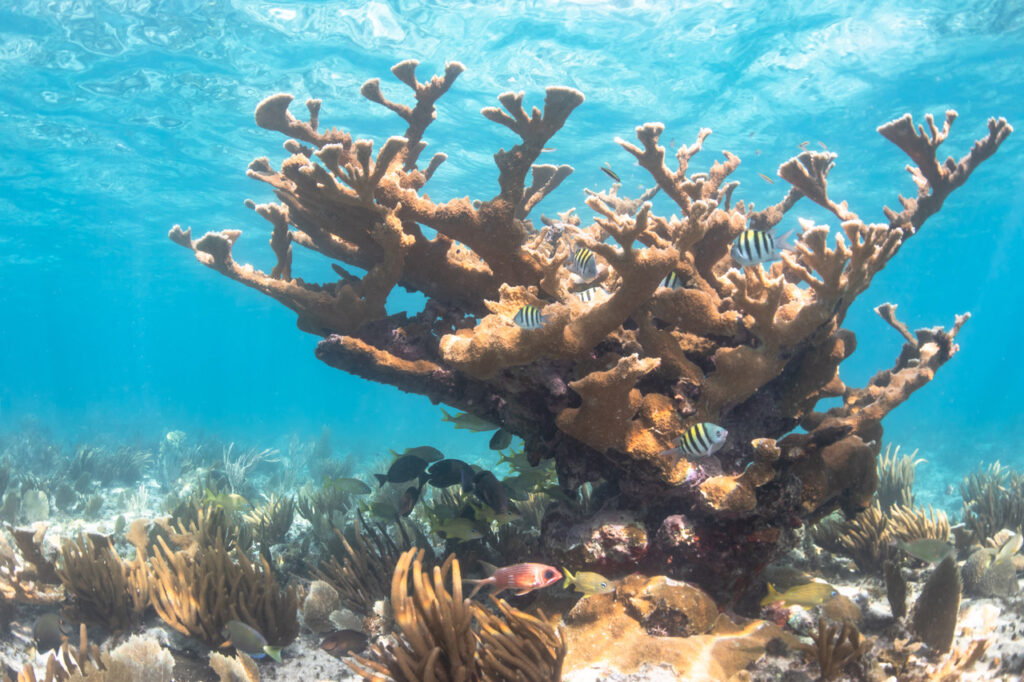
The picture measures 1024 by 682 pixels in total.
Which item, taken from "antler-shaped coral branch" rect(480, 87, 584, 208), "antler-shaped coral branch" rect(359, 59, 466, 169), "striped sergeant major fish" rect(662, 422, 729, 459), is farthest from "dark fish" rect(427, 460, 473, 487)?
"antler-shaped coral branch" rect(359, 59, 466, 169)

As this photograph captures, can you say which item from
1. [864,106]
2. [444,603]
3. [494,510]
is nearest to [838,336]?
[494,510]

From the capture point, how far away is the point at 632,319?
4270 mm

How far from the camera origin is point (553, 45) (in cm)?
1477

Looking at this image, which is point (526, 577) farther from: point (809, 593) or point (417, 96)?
point (417, 96)

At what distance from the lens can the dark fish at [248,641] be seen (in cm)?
357

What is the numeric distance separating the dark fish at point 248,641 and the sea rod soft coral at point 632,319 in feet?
6.81

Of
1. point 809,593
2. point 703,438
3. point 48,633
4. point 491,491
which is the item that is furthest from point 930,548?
point 48,633

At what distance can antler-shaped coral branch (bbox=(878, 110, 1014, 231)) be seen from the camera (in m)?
4.62

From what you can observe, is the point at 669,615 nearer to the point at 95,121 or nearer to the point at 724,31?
the point at 724,31

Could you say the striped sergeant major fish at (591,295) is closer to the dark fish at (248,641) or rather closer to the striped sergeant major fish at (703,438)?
the striped sergeant major fish at (703,438)

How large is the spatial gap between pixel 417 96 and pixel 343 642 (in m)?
4.91

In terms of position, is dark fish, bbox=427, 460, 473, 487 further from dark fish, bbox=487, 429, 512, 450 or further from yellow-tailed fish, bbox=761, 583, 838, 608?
yellow-tailed fish, bbox=761, 583, 838, 608

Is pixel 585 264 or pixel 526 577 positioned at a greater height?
pixel 585 264

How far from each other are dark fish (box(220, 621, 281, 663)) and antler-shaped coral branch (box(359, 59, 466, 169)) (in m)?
4.01
